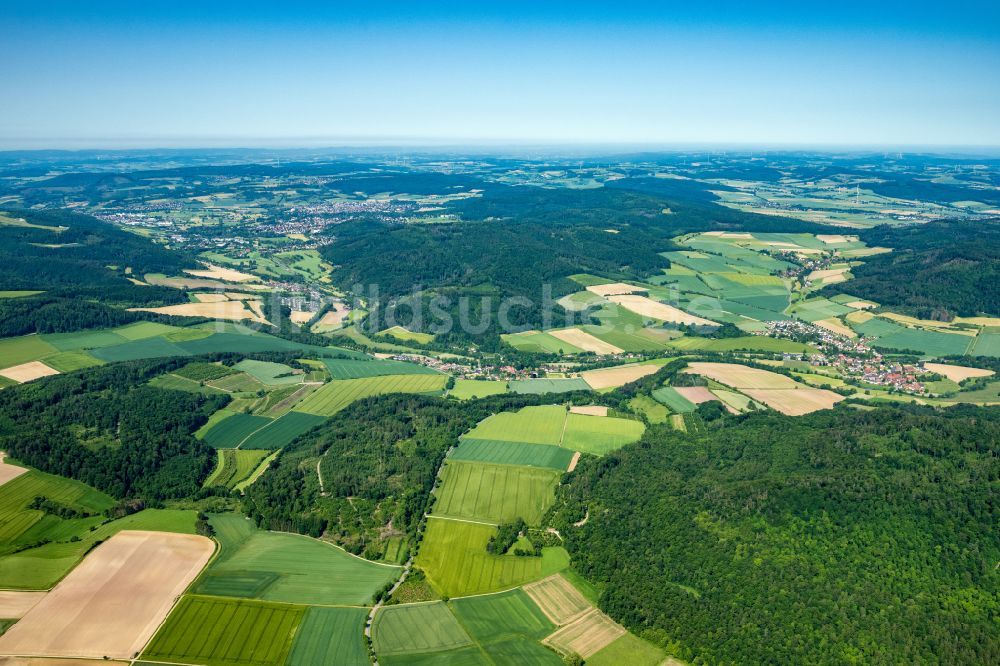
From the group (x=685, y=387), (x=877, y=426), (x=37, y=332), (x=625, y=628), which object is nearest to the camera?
(x=625, y=628)

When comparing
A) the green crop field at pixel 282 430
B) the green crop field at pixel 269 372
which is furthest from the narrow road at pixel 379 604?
the green crop field at pixel 269 372

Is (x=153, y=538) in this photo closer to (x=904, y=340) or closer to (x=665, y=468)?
(x=665, y=468)

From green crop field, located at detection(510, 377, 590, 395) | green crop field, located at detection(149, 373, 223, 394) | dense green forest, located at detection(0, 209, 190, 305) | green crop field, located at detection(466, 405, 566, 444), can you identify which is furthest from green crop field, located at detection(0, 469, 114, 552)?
dense green forest, located at detection(0, 209, 190, 305)

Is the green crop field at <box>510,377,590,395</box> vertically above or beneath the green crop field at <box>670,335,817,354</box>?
beneath

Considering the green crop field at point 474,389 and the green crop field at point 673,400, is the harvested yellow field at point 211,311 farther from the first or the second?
the green crop field at point 673,400

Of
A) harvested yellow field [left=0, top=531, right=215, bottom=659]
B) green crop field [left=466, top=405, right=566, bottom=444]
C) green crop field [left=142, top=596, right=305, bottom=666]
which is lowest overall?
green crop field [left=142, top=596, right=305, bottom=666]

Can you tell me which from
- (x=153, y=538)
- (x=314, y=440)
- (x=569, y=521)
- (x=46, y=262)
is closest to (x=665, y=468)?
(x=569, y=521)

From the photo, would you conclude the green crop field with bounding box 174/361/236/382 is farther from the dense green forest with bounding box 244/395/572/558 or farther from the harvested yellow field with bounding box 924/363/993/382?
the harvested yellow field with bounding box 924/363/993/382
